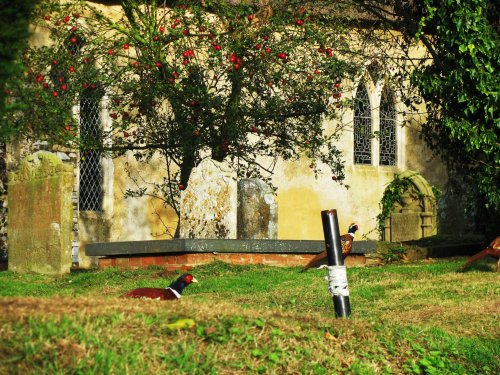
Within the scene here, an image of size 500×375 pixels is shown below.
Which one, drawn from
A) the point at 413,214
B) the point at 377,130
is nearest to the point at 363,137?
the point at 377,130

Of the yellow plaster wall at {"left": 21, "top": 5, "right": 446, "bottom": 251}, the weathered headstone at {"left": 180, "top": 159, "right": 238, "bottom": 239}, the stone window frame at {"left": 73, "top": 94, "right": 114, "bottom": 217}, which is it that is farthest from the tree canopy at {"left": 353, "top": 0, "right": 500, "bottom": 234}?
the stone window frame at {"left": 73, "top": 94, "right": 114, "bottom": 217}

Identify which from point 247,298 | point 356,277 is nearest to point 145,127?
point 356,277

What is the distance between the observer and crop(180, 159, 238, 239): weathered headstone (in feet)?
53.5

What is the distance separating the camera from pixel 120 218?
22672 millimetres

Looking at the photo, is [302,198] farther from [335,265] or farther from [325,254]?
[335,265]

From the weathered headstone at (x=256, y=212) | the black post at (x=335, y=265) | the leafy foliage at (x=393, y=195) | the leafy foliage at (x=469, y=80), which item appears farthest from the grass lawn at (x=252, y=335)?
the leafy foliage at (x=393, y=195)

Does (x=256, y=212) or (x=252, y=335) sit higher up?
(x=256, y=212)

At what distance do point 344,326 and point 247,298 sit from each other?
3.49 metres

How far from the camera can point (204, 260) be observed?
50.8 ft

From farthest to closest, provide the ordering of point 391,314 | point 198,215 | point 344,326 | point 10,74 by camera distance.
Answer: point 198,215 < point 391,314 < point 344,326 < point 10,74

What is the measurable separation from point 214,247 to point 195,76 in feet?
11.3

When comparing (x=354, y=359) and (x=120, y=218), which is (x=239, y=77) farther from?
(x=354, y=359)

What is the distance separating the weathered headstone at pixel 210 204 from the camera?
1631 centimetres

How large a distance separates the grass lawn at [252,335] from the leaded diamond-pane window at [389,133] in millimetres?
15549
